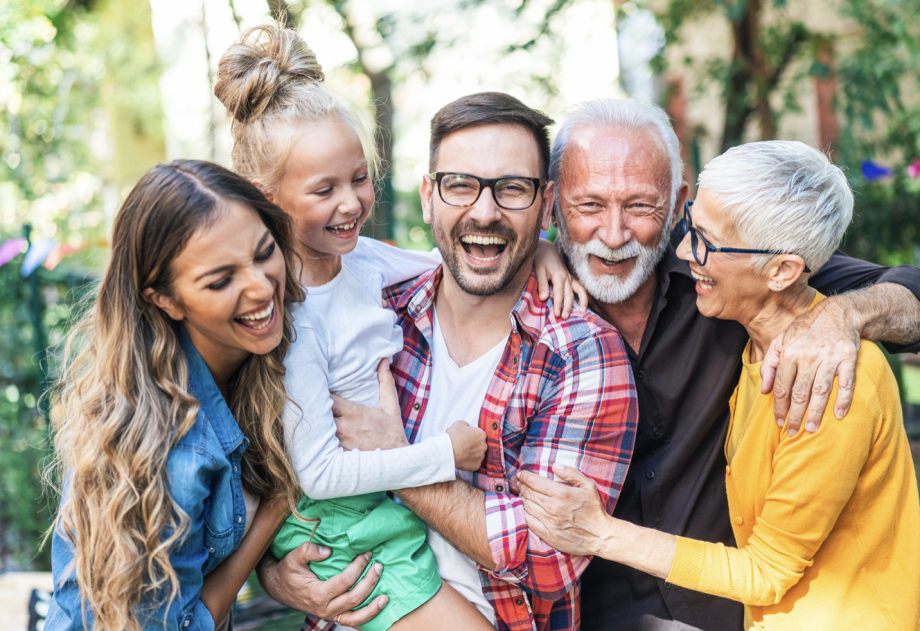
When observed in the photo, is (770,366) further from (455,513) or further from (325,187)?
(325,187)

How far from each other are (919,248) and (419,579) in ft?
22.7

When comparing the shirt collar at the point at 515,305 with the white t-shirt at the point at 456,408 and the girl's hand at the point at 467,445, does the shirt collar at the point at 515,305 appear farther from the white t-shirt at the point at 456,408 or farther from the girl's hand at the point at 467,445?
the girl's hand at the point at 467,445

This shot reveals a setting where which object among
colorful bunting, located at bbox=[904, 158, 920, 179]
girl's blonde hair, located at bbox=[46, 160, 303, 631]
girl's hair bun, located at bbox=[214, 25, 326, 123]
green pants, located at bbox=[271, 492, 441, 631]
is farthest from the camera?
colorful bunting, located at bbox=[904, 158, 920, 179]

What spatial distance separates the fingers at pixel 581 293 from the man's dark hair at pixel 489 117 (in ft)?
1.31

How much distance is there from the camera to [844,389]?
72.8 inches

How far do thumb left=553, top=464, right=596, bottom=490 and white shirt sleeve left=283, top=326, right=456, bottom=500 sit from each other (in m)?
0.32

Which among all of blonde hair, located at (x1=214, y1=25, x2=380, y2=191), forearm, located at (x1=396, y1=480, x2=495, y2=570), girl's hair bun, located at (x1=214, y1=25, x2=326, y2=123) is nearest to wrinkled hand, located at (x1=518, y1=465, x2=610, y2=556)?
forearm, located at (x1=396, y1=480, x2=495, y2=570)

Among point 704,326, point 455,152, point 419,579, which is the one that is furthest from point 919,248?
point 419,579

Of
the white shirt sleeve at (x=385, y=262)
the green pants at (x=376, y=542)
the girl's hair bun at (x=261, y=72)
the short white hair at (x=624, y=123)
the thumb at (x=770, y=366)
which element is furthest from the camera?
the white shirt sleeve at (x=385, y=262)

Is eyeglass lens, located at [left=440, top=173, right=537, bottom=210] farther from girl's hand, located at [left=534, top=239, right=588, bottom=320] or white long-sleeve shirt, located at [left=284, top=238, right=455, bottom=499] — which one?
white long-sleeve shirt, located at [left=284, top=238, right=455, bottom=499]

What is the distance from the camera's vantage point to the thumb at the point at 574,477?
208 centimetres

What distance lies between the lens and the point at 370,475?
6.69ft

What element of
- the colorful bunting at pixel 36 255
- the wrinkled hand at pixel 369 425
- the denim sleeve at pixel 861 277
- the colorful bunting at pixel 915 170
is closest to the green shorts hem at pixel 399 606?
the wrinkled hand at pixel 369 425

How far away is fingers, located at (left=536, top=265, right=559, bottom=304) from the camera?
242 cm
